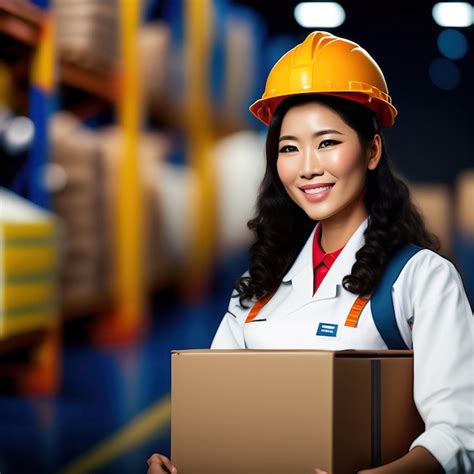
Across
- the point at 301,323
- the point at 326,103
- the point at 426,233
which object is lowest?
the point at 301,323

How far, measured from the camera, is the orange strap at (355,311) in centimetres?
185

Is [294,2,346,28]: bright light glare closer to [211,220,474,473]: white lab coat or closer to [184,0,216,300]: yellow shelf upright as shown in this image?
[184,0,216,300]: yellow shelf upright

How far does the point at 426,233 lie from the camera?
2.08m

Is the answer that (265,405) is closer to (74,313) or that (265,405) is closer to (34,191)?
(34,191)

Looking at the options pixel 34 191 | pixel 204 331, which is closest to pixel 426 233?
pixel 34 191

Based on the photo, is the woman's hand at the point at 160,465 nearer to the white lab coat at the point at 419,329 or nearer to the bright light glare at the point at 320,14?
the white lab coat at the point at 419,329

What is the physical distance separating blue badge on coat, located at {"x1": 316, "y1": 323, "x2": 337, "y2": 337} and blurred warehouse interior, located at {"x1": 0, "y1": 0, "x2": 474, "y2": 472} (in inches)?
104

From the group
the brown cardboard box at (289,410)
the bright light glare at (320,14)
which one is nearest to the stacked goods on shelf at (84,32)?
the bright light glare at (320,14)

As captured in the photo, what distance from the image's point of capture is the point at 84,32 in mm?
5301

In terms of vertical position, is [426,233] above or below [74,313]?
above

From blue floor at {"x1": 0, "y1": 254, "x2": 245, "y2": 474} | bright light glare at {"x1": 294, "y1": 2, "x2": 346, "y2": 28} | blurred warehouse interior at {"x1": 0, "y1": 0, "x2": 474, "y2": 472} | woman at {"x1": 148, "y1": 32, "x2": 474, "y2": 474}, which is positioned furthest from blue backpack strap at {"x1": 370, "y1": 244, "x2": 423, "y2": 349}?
bright light glare at {"x1": 294, "y1": 2, "x2": 346, "y2": 28}

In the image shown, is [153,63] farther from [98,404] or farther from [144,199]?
[98,404]

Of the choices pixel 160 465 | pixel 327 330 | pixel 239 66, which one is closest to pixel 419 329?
pixel 327 330

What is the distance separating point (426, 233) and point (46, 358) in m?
3.44
